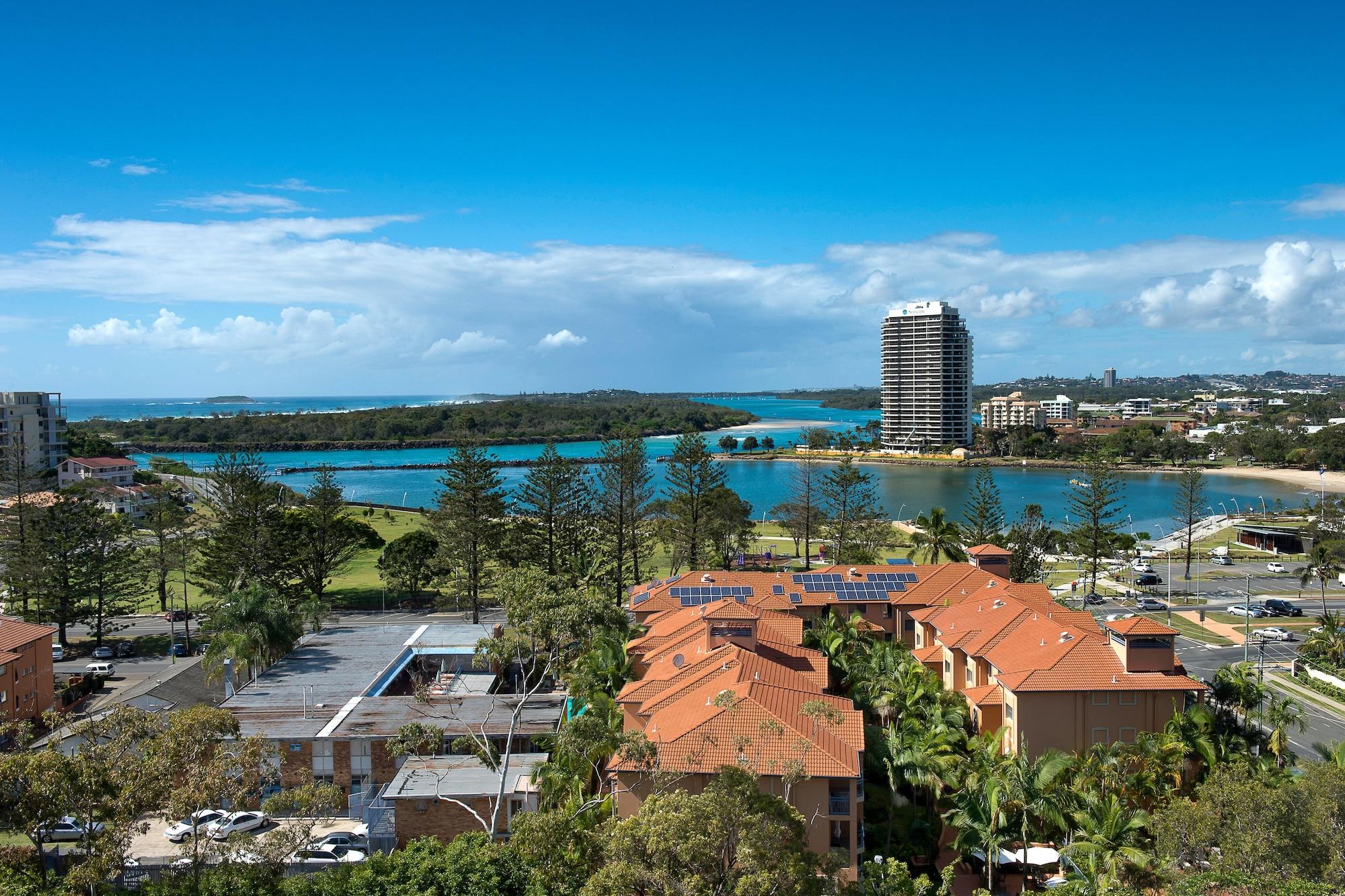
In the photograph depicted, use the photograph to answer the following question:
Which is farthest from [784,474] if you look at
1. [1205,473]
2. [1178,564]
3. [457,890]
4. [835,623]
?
[457,890]

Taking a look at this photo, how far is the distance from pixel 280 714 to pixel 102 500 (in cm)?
3435

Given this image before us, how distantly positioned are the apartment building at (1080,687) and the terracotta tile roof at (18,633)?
19.2m

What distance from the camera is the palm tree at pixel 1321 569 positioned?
2936 centimetres

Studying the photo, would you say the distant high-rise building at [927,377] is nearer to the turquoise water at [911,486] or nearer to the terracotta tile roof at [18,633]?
the turquoise water at [911,486]

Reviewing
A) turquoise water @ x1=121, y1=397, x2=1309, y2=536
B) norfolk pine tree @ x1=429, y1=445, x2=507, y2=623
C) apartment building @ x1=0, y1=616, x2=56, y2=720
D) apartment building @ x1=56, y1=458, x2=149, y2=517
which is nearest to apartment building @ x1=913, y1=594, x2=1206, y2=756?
norfolk pine tree @ x1=429, y1=445, x2=507, y2=623

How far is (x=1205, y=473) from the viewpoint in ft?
251

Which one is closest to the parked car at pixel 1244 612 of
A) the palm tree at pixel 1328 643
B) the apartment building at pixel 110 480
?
the palm tree at pixel 1328 643

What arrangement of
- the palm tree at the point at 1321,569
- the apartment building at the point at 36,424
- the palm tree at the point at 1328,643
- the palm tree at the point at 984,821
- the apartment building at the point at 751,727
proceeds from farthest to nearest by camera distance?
the apartment building at the point at 36,424
the palm tree at the point at 1321,569
the palm tree at the point at 1328,643
the palm tree at the point at 984,821
the apartment building at the point at 751,727

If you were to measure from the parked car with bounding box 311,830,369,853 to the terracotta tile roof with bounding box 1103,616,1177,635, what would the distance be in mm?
12493

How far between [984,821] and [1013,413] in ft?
352

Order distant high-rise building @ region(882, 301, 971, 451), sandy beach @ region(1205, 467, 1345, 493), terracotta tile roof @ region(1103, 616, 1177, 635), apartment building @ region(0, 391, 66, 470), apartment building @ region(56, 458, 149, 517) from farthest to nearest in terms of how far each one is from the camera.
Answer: distant high-rise building @ region(882, 301, 971, 451)
sandy beach @ region(1205, 467, 1345, 493)
apartment building @ region(0, 391, 66, 470)
apartment building @ region(56, 458, 149, 517)
terracotta tile roof @ region(1103, 616, 1177, 635)

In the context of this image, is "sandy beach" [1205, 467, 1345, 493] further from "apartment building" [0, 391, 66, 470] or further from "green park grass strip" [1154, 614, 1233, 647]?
"apartment building" [0, 391, 66, 470]

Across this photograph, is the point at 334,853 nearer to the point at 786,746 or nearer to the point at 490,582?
the point at 786,746

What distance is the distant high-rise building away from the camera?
95.0 meters
